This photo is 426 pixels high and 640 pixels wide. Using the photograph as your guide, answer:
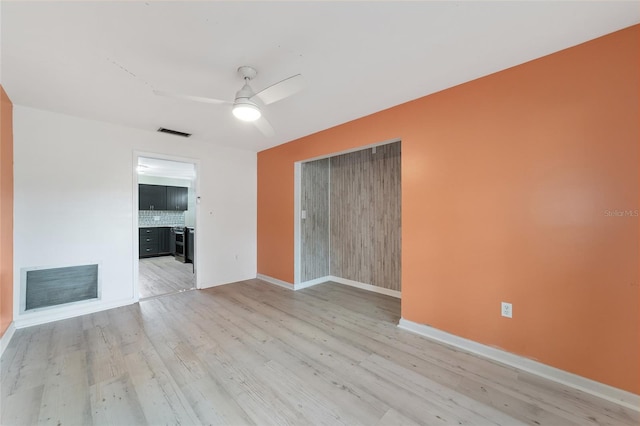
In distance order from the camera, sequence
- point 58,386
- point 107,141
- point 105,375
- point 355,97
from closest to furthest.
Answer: point 58,386 < point 105,375 < point 355,97 < point 107,141

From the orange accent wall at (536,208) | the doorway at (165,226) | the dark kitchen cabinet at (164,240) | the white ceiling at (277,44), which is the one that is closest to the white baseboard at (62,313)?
the doorway at (165,226)

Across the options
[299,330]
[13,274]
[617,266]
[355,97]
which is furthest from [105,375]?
[617,266]

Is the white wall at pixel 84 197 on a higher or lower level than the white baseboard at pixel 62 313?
higher

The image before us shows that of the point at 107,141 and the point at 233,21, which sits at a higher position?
the point at 233,21

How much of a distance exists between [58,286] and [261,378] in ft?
9.38

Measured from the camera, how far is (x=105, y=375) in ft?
6.23

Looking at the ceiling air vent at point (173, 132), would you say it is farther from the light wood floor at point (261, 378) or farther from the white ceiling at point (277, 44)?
the light wood floor at point (261, 378)

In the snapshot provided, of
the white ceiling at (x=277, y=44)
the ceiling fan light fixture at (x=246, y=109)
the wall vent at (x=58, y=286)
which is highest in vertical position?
the white ceiling at (x=277, y=44)

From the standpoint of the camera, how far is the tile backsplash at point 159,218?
7.34 metres

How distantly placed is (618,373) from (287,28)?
313 cm

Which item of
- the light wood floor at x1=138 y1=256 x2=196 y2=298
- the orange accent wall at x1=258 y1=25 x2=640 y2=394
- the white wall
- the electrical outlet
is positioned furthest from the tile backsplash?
the electrical outlet

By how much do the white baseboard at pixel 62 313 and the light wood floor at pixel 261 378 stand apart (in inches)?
4.9

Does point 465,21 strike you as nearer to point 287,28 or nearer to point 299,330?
point 287,28

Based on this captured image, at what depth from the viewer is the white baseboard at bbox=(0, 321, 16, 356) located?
7.23 feet
